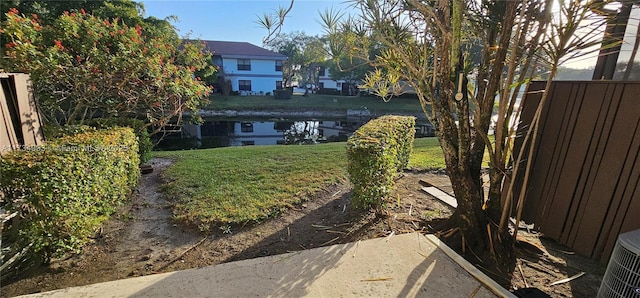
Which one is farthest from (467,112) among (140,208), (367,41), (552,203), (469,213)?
(140,208)

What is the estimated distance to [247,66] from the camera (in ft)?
94.1

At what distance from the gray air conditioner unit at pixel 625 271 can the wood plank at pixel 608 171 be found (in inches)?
30.4

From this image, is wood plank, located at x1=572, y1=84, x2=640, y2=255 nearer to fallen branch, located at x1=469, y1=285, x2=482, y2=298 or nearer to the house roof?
fallen branch, located at x1=469, y1=285, x2=482, y2=298

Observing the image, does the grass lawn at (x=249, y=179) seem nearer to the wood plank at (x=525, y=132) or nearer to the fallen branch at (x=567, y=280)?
the wood plank at (x=525, y=132)

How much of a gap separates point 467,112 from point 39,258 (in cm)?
403

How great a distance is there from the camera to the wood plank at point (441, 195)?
12.1ft

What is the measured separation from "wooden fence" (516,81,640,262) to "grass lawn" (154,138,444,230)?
271 centimetres

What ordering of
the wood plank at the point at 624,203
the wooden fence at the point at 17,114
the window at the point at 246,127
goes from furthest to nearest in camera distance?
the window at the point at 246,127 < the wooden fence at the point at 17,114 < the wood plank at the point at 624,203

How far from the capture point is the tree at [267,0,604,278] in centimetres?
190

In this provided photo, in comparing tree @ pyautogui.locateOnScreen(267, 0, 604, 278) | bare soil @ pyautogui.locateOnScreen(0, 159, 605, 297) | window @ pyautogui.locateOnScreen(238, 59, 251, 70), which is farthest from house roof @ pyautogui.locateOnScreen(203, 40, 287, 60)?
tree @ pyautogui.locateOnScreen(267, 0, 604, 278)

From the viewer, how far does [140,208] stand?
12.9 ft

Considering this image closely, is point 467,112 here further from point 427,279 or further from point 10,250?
point 10,250

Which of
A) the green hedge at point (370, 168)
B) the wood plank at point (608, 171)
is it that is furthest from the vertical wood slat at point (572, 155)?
the green hedge at point (370, 168)

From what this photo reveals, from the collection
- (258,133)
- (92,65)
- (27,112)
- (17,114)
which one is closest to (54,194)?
(17,114)
